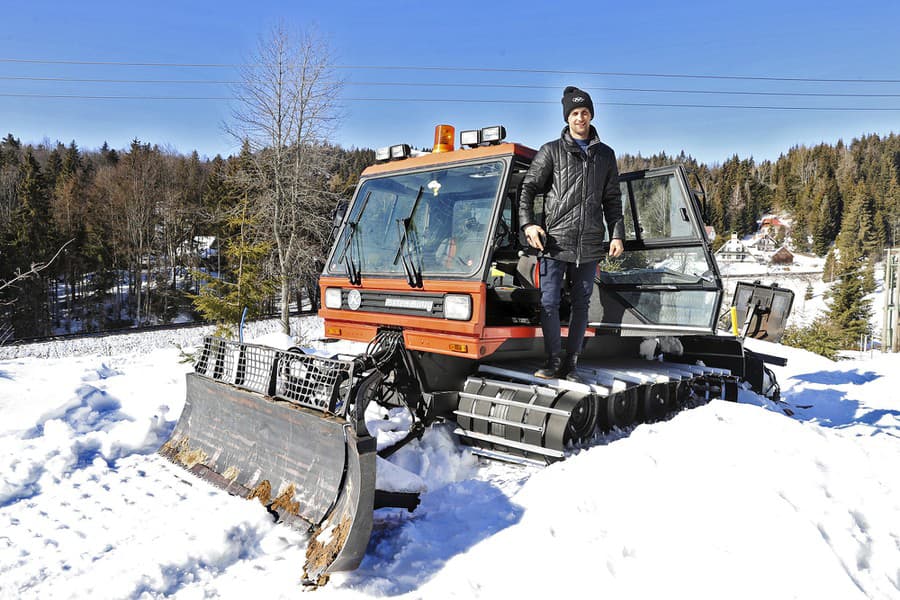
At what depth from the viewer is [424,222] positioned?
15.7 ft

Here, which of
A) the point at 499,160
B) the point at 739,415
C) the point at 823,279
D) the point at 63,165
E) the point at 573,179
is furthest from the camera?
the point at 823,279

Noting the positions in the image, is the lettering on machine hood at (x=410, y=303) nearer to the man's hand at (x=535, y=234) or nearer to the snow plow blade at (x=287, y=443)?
the man's hand at (x=535, y=234)

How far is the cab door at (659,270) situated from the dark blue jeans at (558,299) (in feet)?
2.20

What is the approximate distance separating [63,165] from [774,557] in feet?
227

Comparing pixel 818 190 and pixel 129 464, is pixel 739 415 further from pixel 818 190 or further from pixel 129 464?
pixel 818 190

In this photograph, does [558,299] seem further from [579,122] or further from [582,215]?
[579,122]

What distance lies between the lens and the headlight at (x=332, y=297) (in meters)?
5.19

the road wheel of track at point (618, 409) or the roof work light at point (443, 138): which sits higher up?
the roof work light at point (443, 138)

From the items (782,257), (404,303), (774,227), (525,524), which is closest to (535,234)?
(404,303)

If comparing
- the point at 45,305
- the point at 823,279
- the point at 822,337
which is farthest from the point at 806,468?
the point at 823,279

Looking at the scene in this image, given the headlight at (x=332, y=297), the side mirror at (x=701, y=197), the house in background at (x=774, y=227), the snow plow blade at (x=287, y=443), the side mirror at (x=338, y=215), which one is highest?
the house in background at (x=774, y=227)

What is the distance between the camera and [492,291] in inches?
180

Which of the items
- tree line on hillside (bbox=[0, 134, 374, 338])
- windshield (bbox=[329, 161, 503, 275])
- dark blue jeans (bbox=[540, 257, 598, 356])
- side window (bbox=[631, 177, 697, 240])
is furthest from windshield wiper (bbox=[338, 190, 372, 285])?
tree line on hillside (bbox=[0, 134, 374, 338])

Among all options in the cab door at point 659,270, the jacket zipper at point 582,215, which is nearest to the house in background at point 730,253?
the cab door at point 659,270
